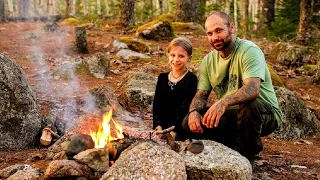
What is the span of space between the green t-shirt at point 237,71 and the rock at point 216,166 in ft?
2.93

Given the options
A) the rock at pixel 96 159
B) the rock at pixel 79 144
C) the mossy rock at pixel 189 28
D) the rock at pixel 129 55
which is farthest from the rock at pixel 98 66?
the mossy rock at pixel 189 28

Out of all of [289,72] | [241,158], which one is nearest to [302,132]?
[241,158]

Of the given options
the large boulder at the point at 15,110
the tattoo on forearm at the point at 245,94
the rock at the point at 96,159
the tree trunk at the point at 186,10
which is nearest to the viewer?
the rock at the point at 96,159

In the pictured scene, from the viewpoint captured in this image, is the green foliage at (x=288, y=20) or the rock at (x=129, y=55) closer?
the rock at (x=129, y=55)

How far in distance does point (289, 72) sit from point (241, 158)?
24.9 feet

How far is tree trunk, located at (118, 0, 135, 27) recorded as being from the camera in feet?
50.6

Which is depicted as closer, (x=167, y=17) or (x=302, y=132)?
(x=302, y=132)

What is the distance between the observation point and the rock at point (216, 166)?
3.20 m

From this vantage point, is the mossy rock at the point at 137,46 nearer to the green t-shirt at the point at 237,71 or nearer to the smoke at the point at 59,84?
the smoke at the point at 59,84

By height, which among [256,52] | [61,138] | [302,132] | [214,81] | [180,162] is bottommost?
[302,132]

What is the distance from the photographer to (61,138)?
476 cm

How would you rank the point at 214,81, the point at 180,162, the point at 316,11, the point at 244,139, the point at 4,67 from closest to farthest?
the point at 180,162 → the point at 244,139 → the point at 214,81 → the point at 4,67 → the point at 316,11

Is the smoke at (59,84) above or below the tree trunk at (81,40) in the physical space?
below

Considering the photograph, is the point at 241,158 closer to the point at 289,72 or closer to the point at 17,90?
the point at 17,90
